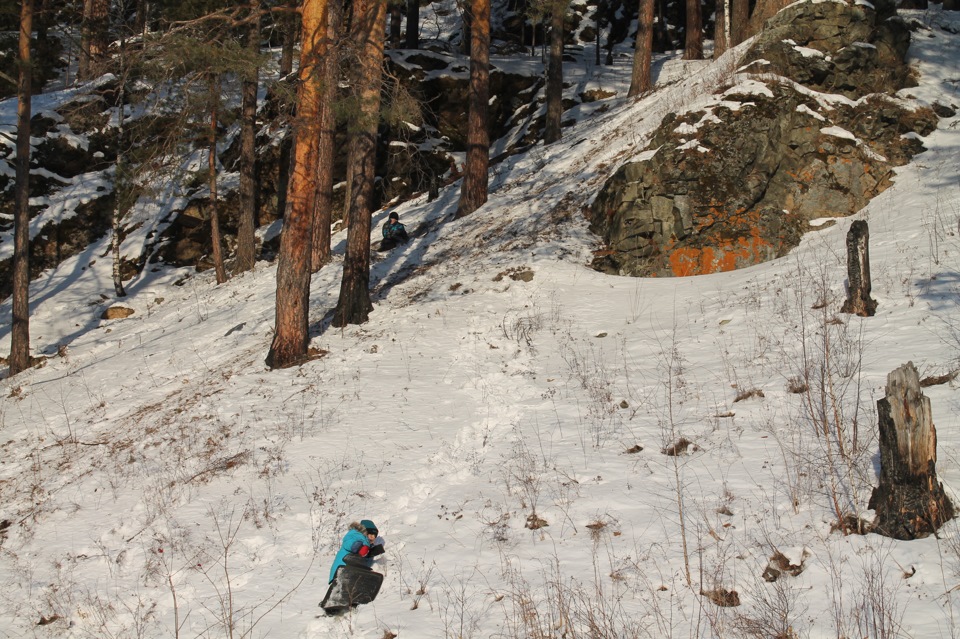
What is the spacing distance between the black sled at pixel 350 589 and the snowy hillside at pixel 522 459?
85 mm

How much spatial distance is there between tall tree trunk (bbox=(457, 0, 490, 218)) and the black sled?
12.4 meters

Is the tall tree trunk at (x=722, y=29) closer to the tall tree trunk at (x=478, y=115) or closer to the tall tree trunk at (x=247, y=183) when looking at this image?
the tall tree trunk at (x=478, y=115)

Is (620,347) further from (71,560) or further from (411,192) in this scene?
(411,192)

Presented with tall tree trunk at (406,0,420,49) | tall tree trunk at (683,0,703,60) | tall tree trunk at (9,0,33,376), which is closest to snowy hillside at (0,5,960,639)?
tall tree trunk at (9,0,33,376)

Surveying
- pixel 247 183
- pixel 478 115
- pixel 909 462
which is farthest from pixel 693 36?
pixel 909 462

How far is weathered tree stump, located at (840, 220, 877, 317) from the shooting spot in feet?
25.4

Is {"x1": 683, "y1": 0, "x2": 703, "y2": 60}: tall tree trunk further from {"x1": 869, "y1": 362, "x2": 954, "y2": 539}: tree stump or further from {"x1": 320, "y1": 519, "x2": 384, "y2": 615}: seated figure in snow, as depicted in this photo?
{"x1": 320, "y1": 519, "x2": 384, "y2": 615}: seated figure in snow

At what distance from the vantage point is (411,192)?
69.6ft

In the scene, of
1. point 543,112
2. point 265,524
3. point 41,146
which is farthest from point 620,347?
point 41,146

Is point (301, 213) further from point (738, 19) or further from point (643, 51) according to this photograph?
point (738, 19)

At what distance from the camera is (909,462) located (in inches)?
168

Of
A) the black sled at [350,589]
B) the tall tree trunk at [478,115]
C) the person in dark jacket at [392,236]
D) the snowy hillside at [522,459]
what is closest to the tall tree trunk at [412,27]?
the tall tree trunk at [478,115]

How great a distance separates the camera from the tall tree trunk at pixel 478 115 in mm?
15523

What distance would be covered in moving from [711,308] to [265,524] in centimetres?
700
